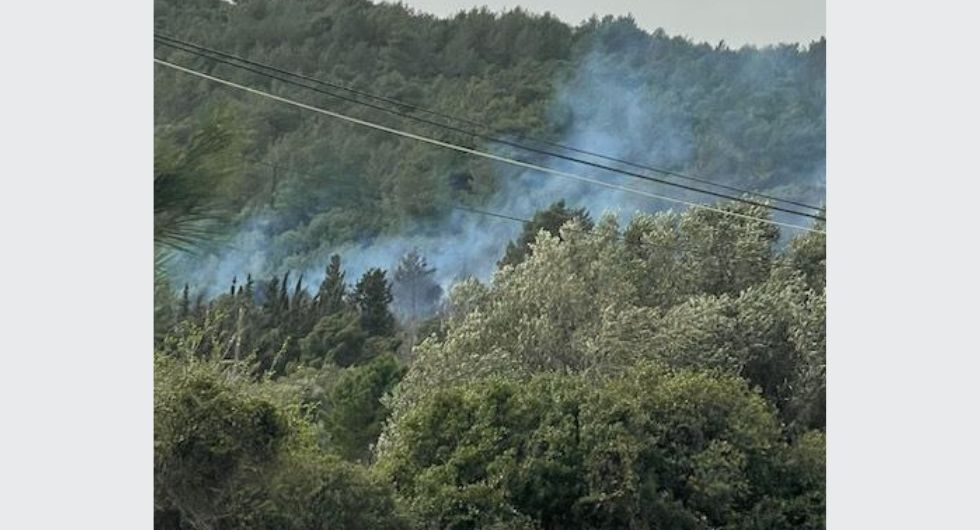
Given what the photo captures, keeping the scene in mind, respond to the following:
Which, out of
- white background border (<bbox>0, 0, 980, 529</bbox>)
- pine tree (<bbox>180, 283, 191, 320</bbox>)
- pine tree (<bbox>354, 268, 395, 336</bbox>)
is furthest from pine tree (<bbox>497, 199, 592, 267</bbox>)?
pine tree (<bbox>180, 283, 191, 320</bbox>)

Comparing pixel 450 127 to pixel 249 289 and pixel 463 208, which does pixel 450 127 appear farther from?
pixel 249 289

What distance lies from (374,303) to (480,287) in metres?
0.44

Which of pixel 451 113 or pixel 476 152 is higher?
pixel 451 113

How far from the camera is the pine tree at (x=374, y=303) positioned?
7.40 m

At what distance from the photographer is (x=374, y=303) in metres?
7.41

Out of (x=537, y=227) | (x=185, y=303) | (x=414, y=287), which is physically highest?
(x=537, y=227)

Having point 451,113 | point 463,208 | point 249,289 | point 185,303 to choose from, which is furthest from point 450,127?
point 185,303

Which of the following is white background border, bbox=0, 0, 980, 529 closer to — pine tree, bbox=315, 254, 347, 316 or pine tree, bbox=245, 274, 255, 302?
pine tree, bbox=245, 274, 255, 302

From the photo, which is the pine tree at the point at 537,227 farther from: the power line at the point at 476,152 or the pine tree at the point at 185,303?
the pine tree at the point at 185,303

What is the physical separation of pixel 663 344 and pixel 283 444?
1.62 metres

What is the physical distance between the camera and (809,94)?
25.5ft
